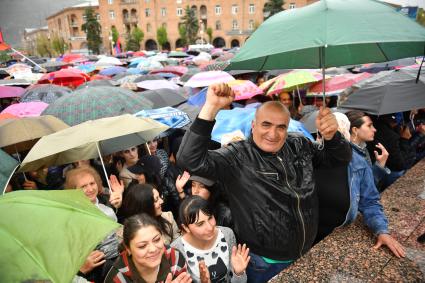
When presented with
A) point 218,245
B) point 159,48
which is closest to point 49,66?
point 218,245

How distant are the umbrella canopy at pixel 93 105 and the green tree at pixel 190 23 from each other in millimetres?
64441

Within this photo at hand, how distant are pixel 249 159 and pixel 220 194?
3.21ft

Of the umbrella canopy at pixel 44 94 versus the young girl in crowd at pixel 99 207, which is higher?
the umbrella canopy at pixel 44 94

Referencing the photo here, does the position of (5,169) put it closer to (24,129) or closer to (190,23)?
(24,129)

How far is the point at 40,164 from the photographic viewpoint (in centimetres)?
339

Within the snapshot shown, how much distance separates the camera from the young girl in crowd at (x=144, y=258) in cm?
215

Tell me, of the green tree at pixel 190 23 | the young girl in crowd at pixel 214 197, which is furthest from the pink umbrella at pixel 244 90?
the green tree at pixel 190 23

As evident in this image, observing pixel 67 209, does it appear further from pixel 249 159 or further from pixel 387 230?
pixel 387 230

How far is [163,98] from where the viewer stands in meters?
6.81

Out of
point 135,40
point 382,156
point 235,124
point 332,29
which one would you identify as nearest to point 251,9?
point 135,40

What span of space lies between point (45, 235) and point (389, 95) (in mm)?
3894

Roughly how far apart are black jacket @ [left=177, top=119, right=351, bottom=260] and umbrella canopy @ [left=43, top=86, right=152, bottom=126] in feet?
8.43

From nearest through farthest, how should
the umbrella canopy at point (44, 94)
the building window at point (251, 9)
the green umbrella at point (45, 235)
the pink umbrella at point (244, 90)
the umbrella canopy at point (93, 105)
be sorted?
1. the green umbrella at point (45, 235)
2. the umbrella canopy at point (93, 105)
3. the pink umbrella at point (244, 90)
4. the umbrella canopy at point (44, 94)
5. the building window at point (251, 9)

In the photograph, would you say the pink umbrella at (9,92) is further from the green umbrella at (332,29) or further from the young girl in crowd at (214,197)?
the green umbrella at (332,29)
